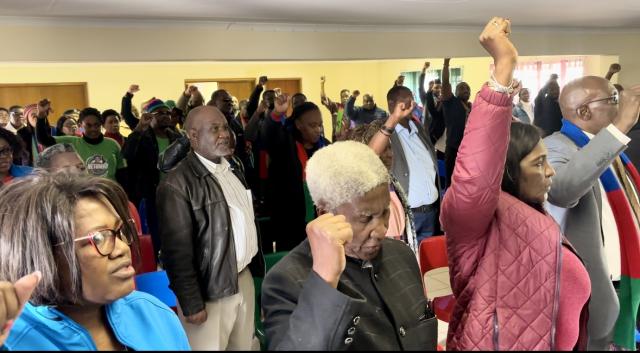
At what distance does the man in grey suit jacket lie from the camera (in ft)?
5.36

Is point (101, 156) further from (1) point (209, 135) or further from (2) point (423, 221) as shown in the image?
(2) point (423, 221)

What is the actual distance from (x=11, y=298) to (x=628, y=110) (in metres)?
1.94

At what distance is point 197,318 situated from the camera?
2.14 meters

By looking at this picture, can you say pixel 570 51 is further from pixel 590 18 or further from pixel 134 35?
pixel 134 35

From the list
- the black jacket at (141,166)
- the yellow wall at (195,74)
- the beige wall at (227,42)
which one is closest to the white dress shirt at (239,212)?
the black jacket at (141,166)

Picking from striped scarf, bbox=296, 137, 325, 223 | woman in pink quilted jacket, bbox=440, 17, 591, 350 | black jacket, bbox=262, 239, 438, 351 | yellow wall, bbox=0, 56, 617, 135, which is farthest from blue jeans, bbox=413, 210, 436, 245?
yellow wall, bbox=0, 56, 617, 135

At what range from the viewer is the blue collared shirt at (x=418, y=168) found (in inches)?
125

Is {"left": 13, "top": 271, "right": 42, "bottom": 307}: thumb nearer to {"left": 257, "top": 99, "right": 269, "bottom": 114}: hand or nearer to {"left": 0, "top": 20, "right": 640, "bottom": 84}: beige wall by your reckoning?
{"left": 0, "top": 20, "right": 640, "bottom": 84}: beige wall

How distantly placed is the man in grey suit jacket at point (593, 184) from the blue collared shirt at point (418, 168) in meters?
1.14

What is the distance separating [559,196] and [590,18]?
12.8ft

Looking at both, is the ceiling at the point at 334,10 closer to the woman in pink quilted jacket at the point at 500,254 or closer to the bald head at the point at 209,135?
the bald head at the point at 209,135

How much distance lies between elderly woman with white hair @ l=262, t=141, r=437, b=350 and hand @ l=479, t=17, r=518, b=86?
1.15 feet

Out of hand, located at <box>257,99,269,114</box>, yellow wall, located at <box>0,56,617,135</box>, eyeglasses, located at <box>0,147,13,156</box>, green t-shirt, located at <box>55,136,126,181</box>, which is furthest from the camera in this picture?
yellow wall, located at <box>0,56,617,135</box>

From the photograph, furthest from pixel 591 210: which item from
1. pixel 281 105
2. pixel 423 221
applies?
pixel 281 105
